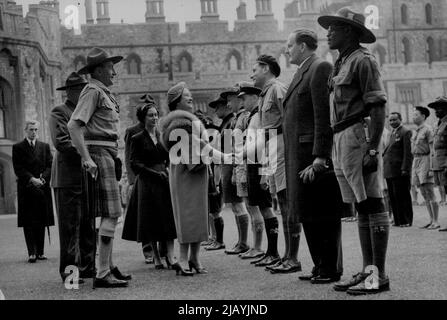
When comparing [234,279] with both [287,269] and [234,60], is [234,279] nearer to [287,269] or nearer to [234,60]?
[287,269]

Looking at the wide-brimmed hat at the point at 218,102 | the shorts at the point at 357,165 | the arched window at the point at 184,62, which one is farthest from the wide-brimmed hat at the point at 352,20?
the arched window at the point at 184,62

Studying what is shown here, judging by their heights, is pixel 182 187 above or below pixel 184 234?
above

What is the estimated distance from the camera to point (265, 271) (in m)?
6.57

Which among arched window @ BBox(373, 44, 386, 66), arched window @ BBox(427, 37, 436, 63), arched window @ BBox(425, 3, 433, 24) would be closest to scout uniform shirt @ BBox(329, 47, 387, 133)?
arched window @ BBox(373, 44, 386, 66)

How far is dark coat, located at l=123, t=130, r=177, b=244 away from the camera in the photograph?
7.34 m

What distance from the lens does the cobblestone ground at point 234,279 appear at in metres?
5.17

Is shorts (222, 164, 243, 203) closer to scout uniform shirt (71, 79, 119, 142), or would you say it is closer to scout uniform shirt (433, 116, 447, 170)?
scout uniform shirt (71, 79, 119, 142)

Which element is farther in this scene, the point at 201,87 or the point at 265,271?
the point at 201,87

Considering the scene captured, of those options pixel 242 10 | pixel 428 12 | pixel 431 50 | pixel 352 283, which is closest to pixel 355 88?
pixel 352 283

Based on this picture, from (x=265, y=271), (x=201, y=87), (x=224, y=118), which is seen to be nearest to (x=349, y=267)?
(x=265, y=271)

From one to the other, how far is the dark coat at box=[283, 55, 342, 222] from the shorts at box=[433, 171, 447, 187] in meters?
4.88

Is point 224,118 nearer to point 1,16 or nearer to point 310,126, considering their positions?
point 310,126

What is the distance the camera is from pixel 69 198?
22.6 feet

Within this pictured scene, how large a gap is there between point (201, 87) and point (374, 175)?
113ft
